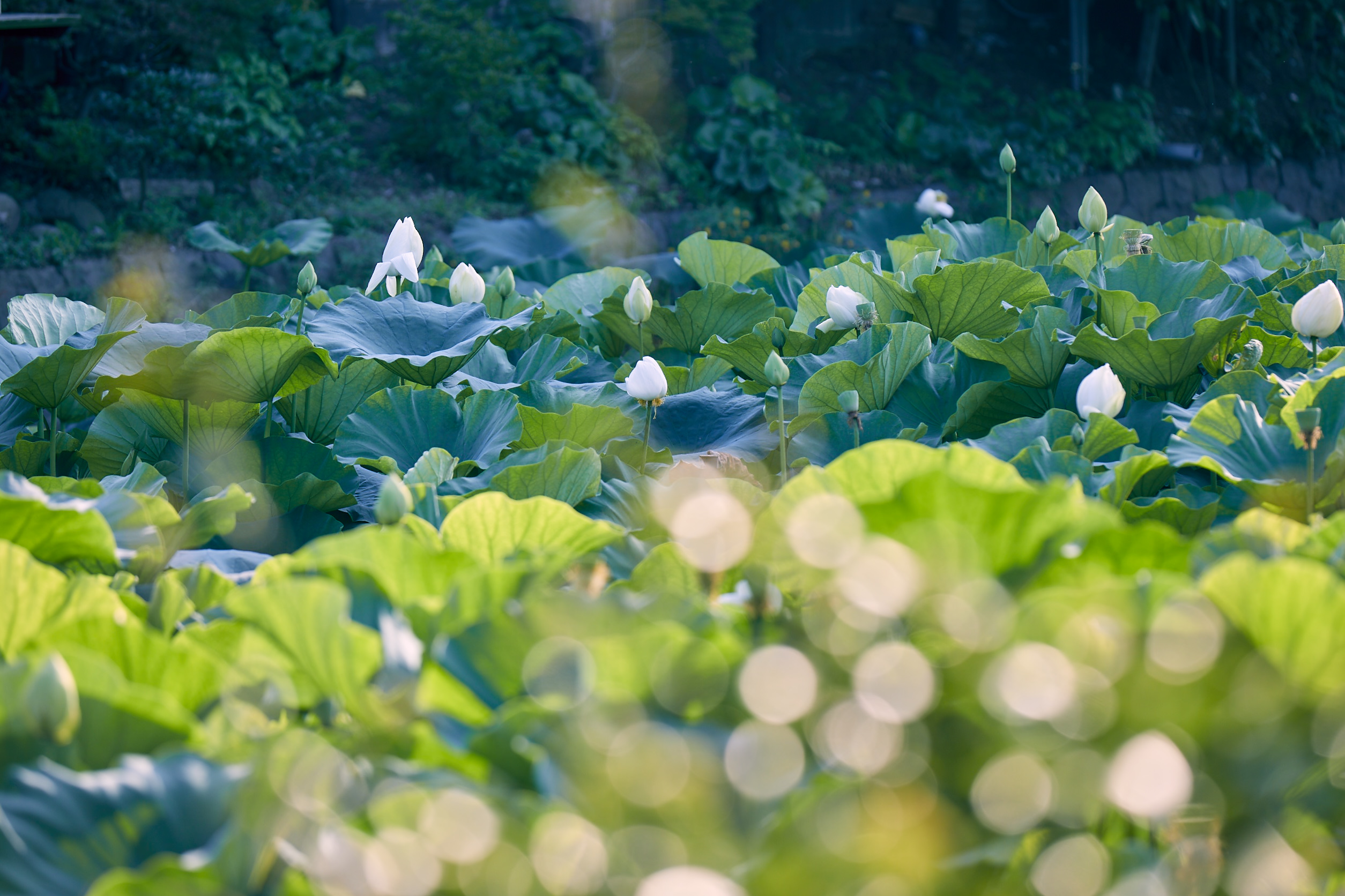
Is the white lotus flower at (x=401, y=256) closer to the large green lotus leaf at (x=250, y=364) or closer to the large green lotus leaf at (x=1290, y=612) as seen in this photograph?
the large green lotus leaf at (x=250, y=364)

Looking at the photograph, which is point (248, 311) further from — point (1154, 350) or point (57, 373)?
point (1154, 350)

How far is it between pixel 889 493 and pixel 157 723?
0.53 m

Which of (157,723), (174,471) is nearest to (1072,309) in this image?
(174,471)

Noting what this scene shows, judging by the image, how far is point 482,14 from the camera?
8.80 metres

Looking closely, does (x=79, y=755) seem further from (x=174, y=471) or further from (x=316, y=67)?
(x=316, y=67)

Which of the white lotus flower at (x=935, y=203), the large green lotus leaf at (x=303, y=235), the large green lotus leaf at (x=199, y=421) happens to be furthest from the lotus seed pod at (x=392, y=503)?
the large green lotus leaf at (x=303, y=235)

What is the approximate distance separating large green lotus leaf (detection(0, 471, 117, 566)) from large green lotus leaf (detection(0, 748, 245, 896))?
1.19 feet

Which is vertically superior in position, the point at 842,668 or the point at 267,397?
the point at 842,668

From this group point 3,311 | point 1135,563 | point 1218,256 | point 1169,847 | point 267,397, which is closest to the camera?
point 1169,847

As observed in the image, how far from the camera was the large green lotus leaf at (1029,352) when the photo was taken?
4.96ft

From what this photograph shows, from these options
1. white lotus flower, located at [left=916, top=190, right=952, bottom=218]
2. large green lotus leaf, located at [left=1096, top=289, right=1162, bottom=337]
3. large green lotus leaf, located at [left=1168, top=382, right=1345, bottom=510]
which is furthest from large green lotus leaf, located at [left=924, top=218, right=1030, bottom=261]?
large green lotus leaf, located at [left=1168, top=382, right=1345, bottom=510]

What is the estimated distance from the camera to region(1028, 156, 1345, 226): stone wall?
972cm

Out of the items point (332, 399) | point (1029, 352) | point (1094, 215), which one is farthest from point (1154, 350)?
point (332, 399)

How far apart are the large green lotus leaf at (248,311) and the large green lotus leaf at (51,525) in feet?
2.40
